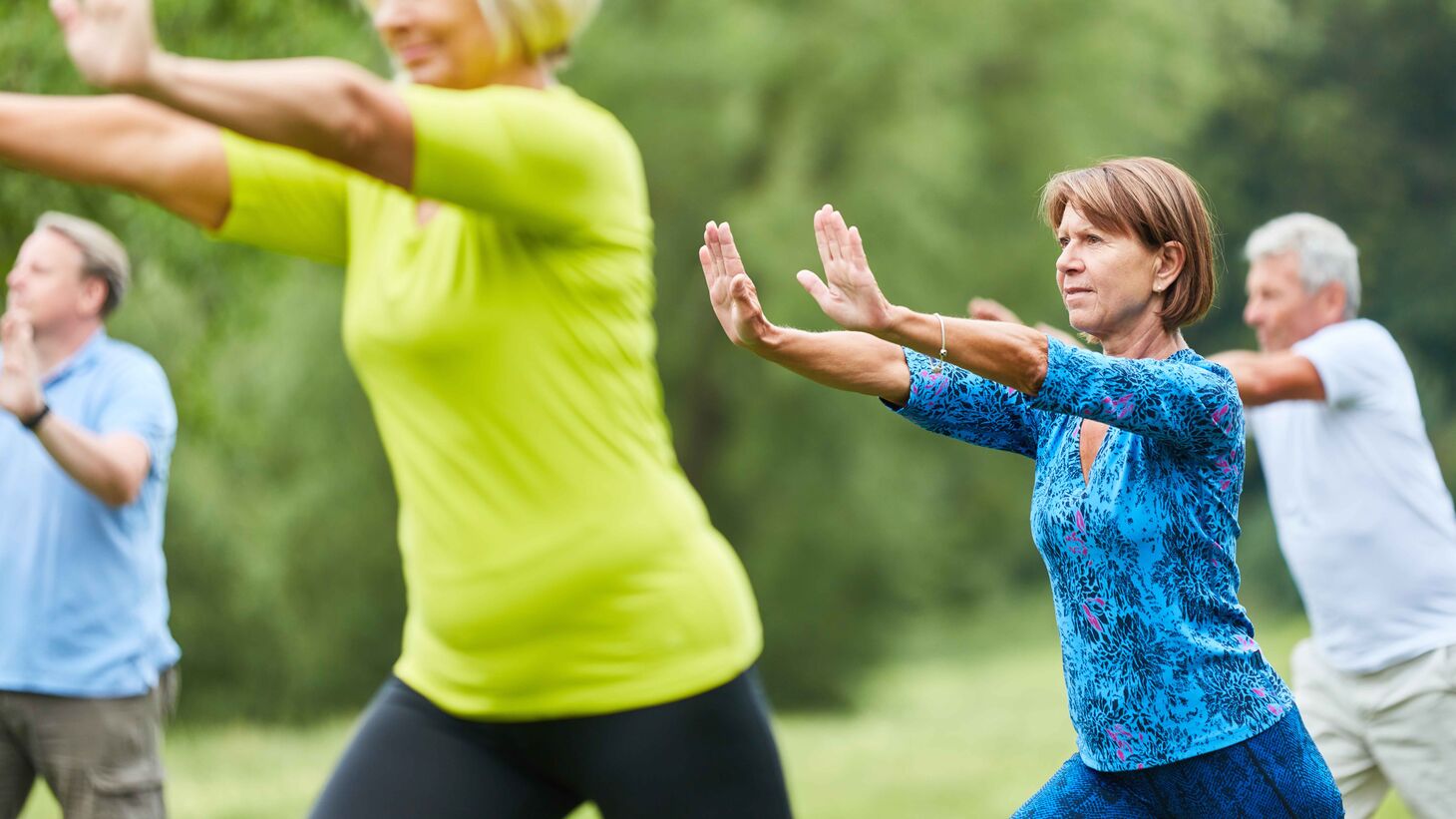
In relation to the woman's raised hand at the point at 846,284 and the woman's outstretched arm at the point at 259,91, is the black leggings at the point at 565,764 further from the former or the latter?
the woman's outstretched arm at the point at 259,91

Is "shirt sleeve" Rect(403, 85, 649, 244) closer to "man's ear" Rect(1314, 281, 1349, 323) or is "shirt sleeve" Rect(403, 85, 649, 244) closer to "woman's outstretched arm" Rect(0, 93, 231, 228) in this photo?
"woman's outstretched arm" Rect(0, 93, 231, 228)

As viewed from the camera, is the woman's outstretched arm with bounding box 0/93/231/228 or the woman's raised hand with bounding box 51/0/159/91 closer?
the woman's raised hand with bounding box 51/0/159/91

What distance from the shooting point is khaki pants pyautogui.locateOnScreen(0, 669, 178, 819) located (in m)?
4.07

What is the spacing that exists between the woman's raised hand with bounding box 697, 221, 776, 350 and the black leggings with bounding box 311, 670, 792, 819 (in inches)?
19.5

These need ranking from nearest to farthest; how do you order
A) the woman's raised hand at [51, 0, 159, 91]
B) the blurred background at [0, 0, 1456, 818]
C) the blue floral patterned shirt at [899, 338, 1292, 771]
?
the woman's raised hand at [51, 0, 159, 91], the blue floral patterned shirt at [899, 338, 1292, 771], the blurred background at [0, 0, 1456, 818]

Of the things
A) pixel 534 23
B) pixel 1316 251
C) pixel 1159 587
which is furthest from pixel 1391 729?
pixel 534 23

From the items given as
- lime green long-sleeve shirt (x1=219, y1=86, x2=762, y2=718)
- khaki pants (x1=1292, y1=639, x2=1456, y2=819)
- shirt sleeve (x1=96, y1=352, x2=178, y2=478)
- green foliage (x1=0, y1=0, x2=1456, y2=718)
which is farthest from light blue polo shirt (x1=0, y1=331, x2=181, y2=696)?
green foliage (x1=0, y1=0, x2=1456, y2=718)

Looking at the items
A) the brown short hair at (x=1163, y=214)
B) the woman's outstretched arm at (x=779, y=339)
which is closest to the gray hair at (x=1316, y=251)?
the brown short hair at (x=1163, y=214)

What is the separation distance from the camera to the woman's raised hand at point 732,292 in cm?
241

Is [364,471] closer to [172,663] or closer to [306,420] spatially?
[306,420]

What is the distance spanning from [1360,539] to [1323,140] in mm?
21091

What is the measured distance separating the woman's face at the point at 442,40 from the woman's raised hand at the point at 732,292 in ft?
1.26

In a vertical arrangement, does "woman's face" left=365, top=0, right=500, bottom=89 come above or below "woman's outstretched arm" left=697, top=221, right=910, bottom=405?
above

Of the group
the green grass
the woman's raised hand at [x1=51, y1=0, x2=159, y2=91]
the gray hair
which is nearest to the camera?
the woman's raised hand at [x1=51, y1=0, x2=159, y2=91]
